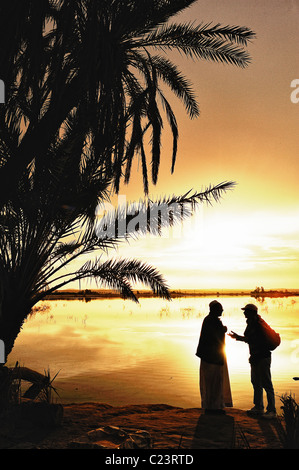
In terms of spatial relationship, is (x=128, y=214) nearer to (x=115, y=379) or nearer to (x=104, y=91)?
(x=104, y=91)

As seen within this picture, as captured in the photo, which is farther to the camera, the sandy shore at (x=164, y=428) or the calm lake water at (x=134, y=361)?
the calm lake water at (x=134, y=361)

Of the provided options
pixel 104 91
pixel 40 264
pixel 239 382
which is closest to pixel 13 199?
pixel 40 264

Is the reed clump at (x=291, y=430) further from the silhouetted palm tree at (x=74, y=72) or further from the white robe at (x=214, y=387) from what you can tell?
the silhouetted palm tree at (x=74, y=72)

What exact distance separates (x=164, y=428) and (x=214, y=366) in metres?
1.62

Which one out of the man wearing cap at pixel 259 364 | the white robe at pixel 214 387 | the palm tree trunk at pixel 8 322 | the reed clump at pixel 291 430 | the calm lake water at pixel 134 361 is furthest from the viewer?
the calm lake water at pixel 134 361

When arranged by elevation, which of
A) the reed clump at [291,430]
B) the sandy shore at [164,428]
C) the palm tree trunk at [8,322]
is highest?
the palm tree trunk at [8,322]

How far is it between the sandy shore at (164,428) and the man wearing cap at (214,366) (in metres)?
0.25

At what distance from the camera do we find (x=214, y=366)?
815 cm

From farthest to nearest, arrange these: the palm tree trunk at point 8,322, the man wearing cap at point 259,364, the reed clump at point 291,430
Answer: the palm tree trunk at point 8,322
the man wearing cap at point 259,364
the reed clump at point 291,430

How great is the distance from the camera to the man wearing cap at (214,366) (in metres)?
8.00

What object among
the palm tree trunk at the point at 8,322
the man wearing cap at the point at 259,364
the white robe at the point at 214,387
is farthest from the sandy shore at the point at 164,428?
the palm tree trunk at the point at 8,322

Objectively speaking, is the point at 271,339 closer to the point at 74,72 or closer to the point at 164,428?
the point at 164,428
